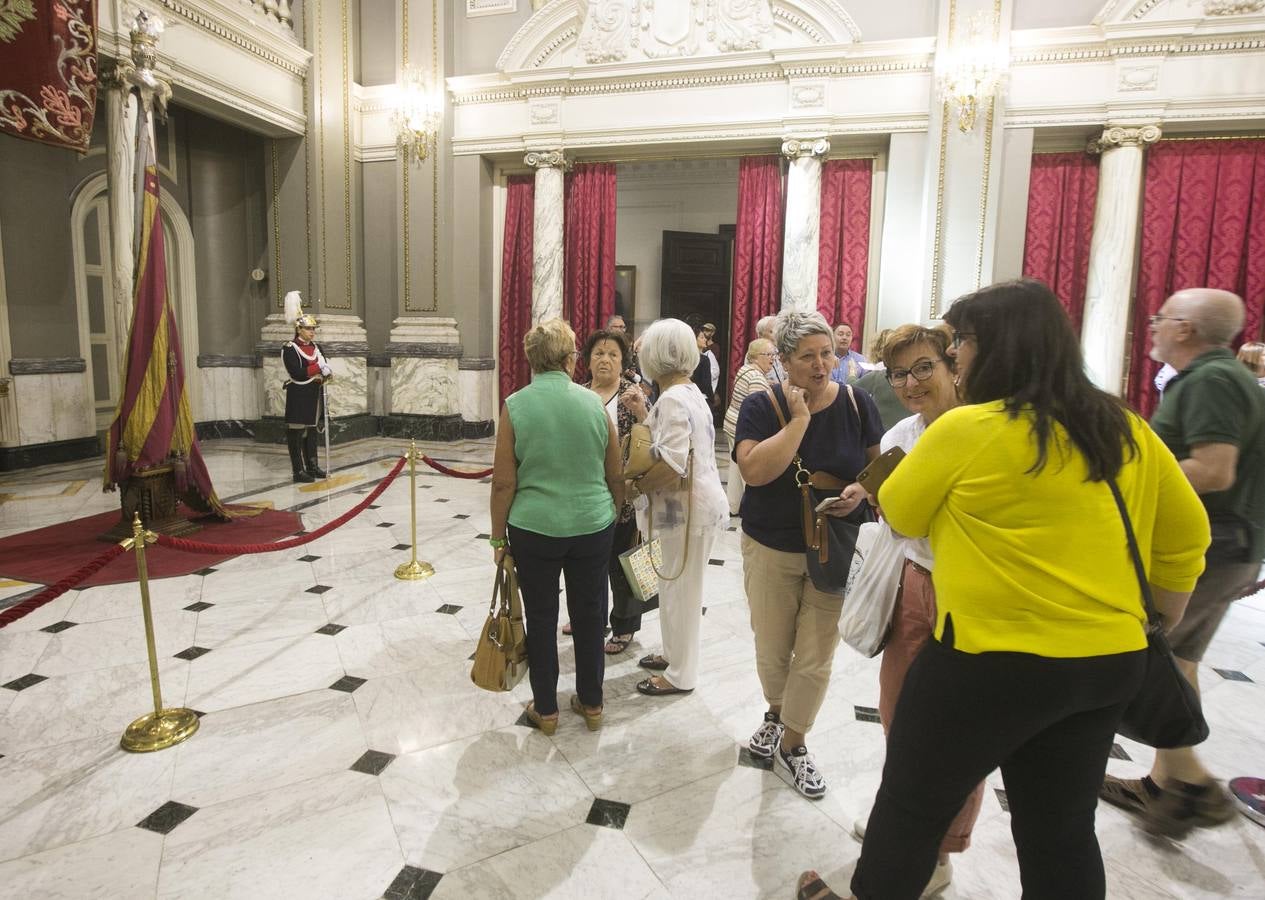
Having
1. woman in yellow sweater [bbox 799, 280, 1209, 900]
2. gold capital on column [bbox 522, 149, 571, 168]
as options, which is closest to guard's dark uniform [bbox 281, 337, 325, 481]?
gold capital on column [bbox 522, 149, 571, 168]

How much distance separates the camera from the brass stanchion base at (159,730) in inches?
104

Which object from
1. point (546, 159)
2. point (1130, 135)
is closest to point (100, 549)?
point (546, 159)

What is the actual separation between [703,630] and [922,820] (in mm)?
2449

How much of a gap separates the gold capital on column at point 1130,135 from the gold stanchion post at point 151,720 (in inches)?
344

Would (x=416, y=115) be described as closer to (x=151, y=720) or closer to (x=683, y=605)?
(x=151, y=720)

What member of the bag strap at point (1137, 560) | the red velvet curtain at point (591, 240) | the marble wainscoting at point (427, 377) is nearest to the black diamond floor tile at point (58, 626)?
the bag strap at point (1137, 560)

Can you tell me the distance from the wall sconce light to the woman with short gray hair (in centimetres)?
661

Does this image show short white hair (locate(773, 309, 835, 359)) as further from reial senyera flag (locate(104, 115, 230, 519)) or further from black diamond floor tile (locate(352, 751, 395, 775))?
reial senyera flag (locate(104, 115, 230, 519))

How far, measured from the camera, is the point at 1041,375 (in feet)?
4.04

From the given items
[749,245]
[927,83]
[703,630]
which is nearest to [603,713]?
[703,630]

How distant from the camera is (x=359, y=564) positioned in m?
4.71

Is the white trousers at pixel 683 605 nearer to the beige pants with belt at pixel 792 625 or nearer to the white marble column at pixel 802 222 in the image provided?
the beige pants with belt at pixel 792 625

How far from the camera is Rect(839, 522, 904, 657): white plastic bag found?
1.76 metres

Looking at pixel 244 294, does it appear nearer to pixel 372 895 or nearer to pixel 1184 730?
pixel 372 895
